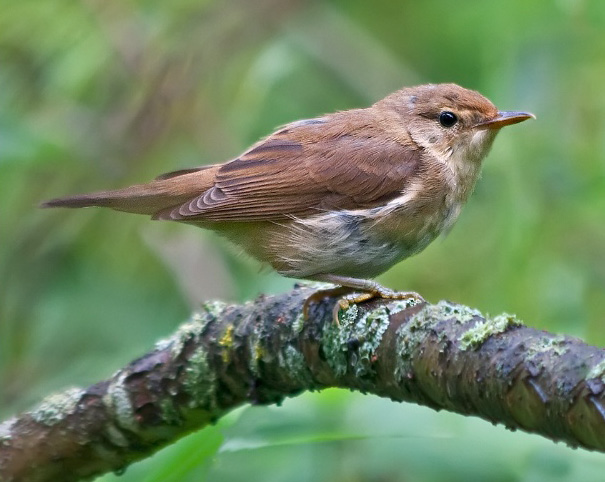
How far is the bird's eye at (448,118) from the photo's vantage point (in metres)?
4.43

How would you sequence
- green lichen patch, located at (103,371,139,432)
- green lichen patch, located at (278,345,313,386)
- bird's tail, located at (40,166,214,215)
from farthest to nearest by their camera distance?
1. bird's tail, located at (40,166,214,215)
2. green lichen patch, located at (103,371,139,432)
3. green lichen patch, located at (278,345,313,386)

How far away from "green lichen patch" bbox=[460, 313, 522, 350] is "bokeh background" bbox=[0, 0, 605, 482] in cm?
69

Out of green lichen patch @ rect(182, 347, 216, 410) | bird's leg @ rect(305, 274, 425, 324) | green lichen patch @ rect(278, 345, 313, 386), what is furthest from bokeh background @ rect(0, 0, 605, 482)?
bird's leg @ rect(305, 274, 425, 324)

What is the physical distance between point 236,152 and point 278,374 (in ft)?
10.3

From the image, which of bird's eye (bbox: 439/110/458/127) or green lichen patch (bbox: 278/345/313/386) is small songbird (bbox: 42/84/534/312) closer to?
bird's eye (bbox: 439/110/458/127)

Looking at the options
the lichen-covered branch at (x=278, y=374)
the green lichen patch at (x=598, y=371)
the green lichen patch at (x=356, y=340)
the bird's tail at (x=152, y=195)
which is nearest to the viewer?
the green lichen patch at (x=598, y=371)

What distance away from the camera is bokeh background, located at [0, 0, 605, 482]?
13.3 feet

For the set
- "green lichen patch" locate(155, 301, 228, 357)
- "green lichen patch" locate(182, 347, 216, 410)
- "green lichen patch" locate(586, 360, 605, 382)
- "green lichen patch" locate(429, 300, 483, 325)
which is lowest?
"green lichen patch" locate(586, 360, 605, 382)

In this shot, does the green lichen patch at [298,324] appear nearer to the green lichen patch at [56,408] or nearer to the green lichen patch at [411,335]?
the green lichen patch at [411,335]

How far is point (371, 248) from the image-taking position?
3.86 m

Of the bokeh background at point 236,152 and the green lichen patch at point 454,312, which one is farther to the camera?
the bokeh background at point 236,152

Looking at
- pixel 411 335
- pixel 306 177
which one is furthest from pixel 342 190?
pixel 411 335

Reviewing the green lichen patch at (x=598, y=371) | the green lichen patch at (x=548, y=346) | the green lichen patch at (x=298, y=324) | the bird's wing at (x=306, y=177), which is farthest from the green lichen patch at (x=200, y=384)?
the green lichen patch at (x=598, y=371)

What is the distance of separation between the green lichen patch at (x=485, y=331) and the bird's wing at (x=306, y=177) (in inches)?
64.3
